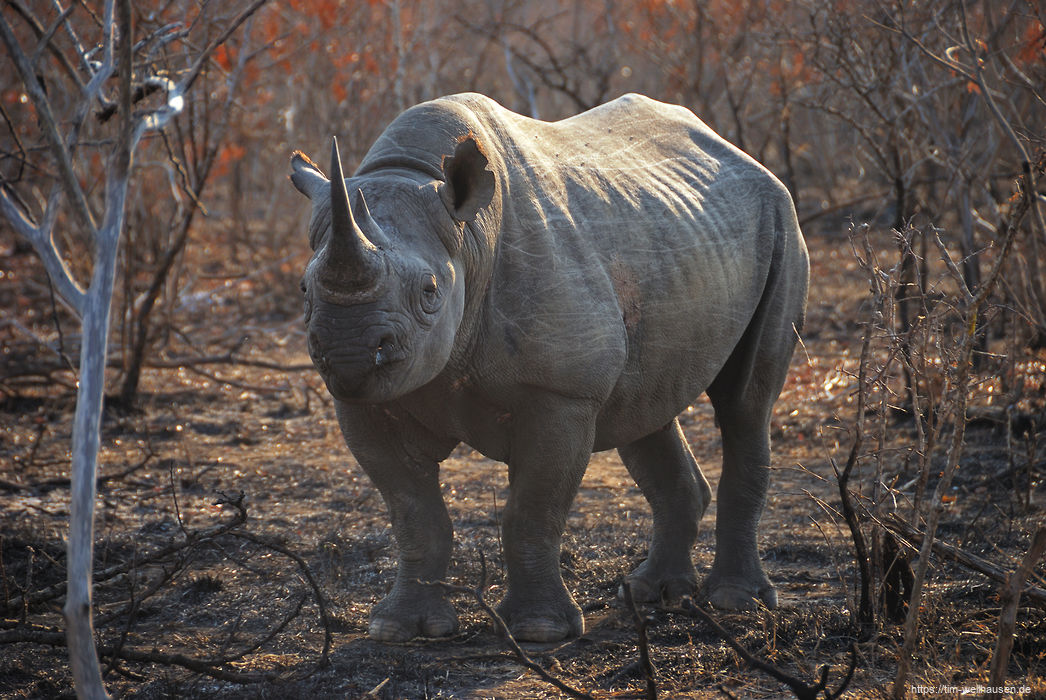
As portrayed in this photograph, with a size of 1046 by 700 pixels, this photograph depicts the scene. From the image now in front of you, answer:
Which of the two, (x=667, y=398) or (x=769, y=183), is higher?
(x=769, y=183)

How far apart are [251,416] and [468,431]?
4639mm

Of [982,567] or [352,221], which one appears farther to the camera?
[982,567]

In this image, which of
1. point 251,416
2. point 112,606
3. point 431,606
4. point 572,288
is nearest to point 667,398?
point 572,288

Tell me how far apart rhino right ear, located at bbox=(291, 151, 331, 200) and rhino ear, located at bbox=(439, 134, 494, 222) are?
400mm

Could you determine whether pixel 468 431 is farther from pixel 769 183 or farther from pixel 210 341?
A: pixel 210 341

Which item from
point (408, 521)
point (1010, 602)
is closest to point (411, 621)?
point (408, 521)

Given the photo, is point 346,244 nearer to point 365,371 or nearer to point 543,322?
point 365,371

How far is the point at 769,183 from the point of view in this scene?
538 centimetres

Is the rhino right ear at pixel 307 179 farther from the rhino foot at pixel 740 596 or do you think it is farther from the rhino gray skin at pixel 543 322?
the rhino foot at pixel 740 596

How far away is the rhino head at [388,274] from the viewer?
3.49m

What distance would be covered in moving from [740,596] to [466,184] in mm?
2087

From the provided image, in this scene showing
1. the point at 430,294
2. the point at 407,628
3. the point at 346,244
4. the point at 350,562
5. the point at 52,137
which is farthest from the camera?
the point at 350,562

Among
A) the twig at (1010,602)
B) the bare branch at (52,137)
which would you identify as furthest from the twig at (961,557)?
the bare branch at (52,137)

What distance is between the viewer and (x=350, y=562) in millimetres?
5477
